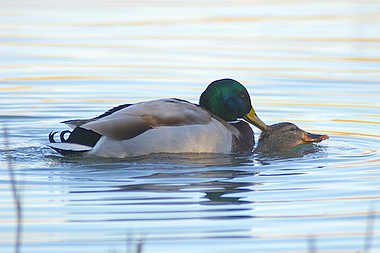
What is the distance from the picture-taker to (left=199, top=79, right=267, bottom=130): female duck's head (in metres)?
7.91

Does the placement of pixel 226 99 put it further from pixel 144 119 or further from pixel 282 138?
pixel 144 119

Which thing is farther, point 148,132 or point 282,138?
point 282,138

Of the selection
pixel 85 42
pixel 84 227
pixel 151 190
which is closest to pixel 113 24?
pixel 85 42

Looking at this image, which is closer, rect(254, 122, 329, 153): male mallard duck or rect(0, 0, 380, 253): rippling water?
rect(0, 0, 380, 253): rippling water

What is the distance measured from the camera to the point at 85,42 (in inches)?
559

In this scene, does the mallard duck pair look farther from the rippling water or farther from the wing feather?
the rippling water

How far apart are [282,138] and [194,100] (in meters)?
2.53

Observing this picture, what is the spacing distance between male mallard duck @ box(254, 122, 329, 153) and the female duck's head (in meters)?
0.42

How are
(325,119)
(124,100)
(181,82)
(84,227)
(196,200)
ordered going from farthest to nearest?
(181,82) < (124,100) < (325,119) < (196,200) < (84,227)

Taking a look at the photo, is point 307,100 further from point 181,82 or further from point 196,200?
point 196,200

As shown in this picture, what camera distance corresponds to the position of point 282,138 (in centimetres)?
822

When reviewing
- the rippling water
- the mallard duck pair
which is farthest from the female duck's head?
the rippling water

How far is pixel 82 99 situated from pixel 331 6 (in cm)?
1079

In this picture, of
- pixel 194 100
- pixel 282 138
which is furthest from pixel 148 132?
pixel 194 100
